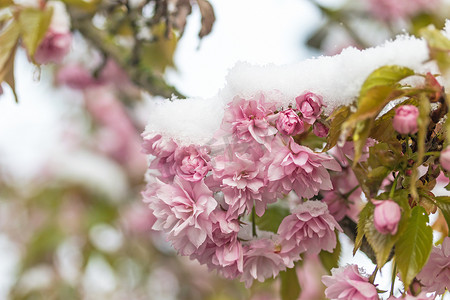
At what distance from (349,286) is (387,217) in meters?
0.10

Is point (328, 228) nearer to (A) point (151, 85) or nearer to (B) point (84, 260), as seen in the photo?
(A) point (151, 85)

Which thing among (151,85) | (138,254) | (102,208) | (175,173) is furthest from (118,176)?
(175,173)

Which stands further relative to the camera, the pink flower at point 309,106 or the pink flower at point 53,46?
the pink flower at point 53,46

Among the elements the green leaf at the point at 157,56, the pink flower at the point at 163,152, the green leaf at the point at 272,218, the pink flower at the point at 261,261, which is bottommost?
the green leaf at the point at 157,56

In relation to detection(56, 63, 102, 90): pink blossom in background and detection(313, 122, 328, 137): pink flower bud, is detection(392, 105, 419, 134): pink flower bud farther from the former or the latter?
detection(56, 63, 102, 90): pink blossom in background

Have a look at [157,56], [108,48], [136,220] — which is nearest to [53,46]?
[108,48]

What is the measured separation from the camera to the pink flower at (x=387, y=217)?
1.49 feet

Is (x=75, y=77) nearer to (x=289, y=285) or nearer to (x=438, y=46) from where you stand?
(x=289, y=285)

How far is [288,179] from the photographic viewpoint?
1.79ft

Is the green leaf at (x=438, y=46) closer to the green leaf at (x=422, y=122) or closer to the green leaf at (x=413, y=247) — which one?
the green leaf at (x=422, y=122)

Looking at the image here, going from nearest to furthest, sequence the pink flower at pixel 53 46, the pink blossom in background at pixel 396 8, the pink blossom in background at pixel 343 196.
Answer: the pink blossom in background at pixel 343 196, the pink flower at pixel 53 46, the pink blossom in background at pixel 396 8

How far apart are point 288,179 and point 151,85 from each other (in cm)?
68

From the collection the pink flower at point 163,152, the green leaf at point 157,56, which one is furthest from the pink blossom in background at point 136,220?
the pink flower at point 163,152

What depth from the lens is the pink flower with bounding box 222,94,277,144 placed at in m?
0.55
